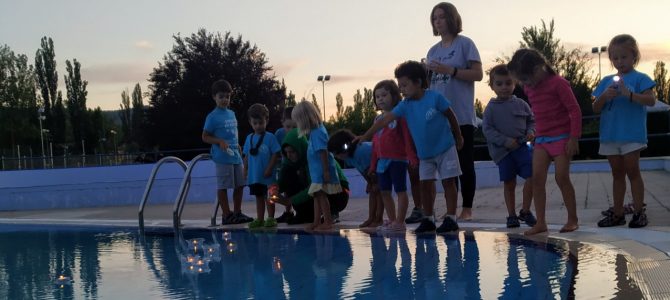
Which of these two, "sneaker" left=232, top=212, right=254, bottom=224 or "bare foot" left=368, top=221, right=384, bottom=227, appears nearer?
"bare foot" left=368, top=221, right=384, bottom=227

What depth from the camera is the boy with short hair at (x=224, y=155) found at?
23.9 ft

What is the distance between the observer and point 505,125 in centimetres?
560

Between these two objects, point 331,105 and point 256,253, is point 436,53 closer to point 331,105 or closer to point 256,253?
point 256,253

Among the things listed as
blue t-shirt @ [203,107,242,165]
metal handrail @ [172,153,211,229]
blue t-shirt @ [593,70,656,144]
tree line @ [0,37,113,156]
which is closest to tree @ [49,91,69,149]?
tree line @ [0,37,113,156]

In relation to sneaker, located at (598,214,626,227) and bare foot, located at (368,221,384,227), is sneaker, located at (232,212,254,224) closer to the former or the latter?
bare foot, located at (368,221,384,227)

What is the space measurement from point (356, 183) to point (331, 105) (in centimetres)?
4957

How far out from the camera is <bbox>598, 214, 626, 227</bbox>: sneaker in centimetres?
480

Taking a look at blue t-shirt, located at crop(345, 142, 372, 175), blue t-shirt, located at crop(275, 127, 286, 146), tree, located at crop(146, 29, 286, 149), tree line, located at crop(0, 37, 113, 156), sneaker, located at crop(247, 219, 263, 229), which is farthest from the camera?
tree line, located at crop(0, 37, 113, 156)

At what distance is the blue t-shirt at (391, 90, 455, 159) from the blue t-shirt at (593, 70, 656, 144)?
3.52 ft

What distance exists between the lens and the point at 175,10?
17391 millimetres

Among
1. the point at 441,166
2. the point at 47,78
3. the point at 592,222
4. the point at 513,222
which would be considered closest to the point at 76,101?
the point at 47,78

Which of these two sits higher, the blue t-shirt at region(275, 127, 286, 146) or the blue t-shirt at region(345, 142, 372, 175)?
the blue t-shirt at region(275, 127, 286, 146)

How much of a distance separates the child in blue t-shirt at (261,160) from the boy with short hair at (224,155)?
27 cm

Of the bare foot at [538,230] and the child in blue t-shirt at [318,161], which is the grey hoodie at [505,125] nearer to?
the bare foot at [538,230]
